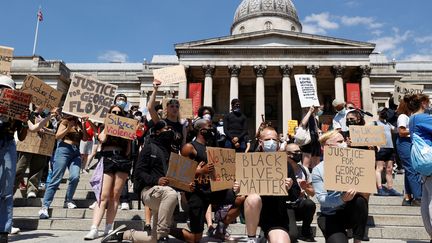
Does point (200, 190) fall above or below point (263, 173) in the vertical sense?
below

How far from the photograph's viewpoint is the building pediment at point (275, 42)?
3553 cm

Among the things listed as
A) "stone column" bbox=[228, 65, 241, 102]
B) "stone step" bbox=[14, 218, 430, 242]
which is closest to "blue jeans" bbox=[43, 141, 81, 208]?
"stone step" bbox=[14, 218, 430, 242]

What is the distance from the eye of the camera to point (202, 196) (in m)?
5.22

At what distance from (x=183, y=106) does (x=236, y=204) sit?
122 inches

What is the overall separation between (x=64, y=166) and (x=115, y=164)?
182 cm

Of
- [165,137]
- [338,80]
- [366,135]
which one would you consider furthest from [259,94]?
[165,137]

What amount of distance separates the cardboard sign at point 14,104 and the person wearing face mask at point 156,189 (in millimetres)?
1813

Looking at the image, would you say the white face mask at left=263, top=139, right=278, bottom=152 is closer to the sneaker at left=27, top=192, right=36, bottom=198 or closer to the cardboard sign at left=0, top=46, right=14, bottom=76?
the cardboard sign at left=0, top=46, right=14, bottom=76

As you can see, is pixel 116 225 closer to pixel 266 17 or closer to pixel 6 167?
pixel 6 167

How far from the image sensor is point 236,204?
5527 millimetres

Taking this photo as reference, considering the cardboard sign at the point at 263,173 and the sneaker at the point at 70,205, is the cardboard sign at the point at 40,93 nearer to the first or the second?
the sneaker at the point at 70,205

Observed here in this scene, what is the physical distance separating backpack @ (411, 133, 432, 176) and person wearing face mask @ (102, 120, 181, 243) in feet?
10.6

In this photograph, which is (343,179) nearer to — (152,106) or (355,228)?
(355,228)

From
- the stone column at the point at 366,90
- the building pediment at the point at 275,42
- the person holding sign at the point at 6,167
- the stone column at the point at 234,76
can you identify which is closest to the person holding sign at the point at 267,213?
the person holding sign at the point at 6,167
